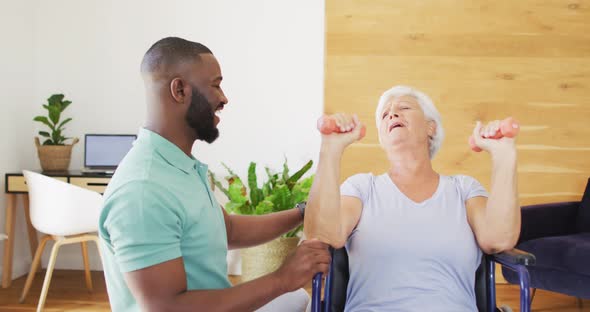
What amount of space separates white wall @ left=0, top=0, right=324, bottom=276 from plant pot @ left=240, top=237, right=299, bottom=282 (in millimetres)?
738

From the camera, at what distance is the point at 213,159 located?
413 centimetres

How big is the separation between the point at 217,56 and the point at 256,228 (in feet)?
8.46

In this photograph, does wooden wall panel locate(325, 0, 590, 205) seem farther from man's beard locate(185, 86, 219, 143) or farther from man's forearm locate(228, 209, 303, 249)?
man's beard locate(185, 86, 219, 143)

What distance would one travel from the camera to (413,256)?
164 centimetres

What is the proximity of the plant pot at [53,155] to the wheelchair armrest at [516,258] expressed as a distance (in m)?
3.09

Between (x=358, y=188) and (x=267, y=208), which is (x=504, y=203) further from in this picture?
(x=267, y=208)

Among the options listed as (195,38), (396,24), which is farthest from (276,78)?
(396,24)

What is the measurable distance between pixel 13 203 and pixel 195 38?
5.23 ft

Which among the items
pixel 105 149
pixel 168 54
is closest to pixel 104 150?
pixel 105 149

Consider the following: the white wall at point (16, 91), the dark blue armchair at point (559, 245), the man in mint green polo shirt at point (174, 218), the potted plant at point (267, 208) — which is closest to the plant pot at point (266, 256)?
the potted plant at point (267, 208)

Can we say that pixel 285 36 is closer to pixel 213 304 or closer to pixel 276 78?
pixel 276 78

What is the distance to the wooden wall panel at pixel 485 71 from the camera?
381 centimetres

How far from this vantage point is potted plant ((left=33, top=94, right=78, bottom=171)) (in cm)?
389

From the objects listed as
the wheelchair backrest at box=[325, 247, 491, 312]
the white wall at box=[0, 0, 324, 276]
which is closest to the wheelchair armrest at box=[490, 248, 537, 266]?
the wheelchair backrest at box=[325, 247, 491, 312]
